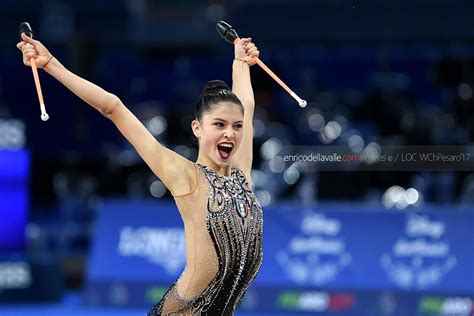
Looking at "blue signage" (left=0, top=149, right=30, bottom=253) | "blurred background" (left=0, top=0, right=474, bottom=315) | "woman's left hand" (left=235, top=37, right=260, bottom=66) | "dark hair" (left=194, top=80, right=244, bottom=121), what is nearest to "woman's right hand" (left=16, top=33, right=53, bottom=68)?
"dark hair" (left=194, top=80, right=244, bottom=121)

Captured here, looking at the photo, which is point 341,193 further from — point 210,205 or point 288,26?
point 210,205

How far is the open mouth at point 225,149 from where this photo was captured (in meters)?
4.30

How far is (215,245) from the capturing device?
170 inches

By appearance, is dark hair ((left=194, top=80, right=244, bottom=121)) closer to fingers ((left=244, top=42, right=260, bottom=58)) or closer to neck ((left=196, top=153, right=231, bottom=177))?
neck ((left=196, top=153, right=231, bottom=177))

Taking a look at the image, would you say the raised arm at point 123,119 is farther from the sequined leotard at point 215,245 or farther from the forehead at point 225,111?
the forehead at point 225,111

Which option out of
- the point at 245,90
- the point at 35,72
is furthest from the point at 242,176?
the point at 35,72

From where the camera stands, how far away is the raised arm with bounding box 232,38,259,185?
4.67m

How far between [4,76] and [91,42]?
3.58 feet

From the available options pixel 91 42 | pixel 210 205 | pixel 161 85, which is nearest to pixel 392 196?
pixel 161 85

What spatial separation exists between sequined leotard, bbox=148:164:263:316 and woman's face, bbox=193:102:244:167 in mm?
84

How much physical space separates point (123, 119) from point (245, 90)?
0.78 m

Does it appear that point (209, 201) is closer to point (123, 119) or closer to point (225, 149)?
point (225, 149)

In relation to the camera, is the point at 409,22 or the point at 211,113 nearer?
the point at 211,113

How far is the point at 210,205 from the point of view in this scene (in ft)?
14.1
